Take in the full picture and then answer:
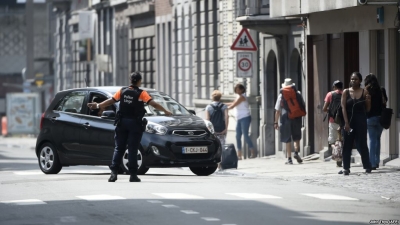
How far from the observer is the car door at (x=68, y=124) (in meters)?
24.0

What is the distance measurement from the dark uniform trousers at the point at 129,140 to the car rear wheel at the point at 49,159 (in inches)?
145

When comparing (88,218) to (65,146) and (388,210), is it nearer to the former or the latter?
(388,210)

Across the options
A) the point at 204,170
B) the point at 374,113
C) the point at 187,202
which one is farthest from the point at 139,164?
the point at 187,202

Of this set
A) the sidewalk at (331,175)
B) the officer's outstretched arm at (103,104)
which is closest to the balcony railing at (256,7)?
the sidewalk at (331,175)

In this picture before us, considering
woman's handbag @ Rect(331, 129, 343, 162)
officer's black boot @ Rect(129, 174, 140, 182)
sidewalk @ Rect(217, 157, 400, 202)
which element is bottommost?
sidewalk @ Rect(217, 157, 400, 202)

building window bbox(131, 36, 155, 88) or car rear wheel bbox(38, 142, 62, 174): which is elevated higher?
building window bbox(131, 36, 155, 88)

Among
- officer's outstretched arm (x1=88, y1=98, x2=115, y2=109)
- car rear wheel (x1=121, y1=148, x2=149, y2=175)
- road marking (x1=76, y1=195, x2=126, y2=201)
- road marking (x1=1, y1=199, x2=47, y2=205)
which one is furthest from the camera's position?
car rear wheel (x1=121, y1=148, x2=149, y2=175)

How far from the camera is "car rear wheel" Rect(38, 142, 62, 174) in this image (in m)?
24.4

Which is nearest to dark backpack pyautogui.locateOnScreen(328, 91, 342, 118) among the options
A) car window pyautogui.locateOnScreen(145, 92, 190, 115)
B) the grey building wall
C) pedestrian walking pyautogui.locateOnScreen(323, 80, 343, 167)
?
pedestrian walking pyautogui.locateOnScreen(323, 80, 343, 167)

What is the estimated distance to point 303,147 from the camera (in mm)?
31906

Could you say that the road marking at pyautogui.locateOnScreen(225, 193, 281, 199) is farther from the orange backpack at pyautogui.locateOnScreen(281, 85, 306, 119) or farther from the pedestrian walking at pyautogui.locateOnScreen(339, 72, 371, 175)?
the orange backpack at pyautogui.locateOnScreen(281, 85, 306, 119)

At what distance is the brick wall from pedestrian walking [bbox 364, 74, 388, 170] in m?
26.4

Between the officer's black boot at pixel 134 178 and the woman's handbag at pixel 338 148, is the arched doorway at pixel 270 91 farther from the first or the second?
the officer's black boot at pixel 134 178

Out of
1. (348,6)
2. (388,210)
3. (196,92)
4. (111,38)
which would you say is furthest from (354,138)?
(111,38)
